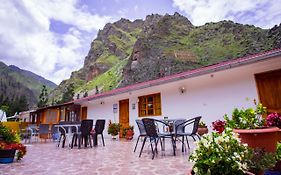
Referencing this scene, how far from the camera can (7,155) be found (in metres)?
4.25

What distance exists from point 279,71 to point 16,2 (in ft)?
36.4

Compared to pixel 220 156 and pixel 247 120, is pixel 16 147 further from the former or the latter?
pixel 247 120

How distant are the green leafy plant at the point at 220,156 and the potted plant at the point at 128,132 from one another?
28.6 ft

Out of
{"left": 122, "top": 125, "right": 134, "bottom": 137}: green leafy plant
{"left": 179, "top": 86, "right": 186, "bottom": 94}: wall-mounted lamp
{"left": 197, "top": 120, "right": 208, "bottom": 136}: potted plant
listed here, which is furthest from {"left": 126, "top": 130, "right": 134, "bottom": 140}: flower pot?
{"left": 197, "top": 120, "right": 208, "bottom": 136}: potted plant

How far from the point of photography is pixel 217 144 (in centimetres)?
158

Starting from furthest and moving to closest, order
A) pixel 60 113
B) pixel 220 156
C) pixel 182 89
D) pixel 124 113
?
pixel 60 113, pixel 124 113, pixel 182 89, pixel 220 156

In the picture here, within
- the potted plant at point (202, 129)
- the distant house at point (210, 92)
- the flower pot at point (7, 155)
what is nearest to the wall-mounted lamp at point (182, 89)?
the distant house at point (210, 92)

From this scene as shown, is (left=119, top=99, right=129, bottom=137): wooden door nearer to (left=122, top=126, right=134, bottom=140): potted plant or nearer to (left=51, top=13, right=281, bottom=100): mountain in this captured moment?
(left=122, top=126, right=134, bottom=140): potted plant

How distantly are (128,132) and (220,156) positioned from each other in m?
9.03

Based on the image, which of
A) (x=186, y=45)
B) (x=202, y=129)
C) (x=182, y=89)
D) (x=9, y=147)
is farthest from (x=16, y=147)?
(x=186, y=45)

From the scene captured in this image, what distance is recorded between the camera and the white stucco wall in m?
6.69

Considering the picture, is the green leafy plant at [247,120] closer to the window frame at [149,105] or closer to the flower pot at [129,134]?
the window frame at [149,105]

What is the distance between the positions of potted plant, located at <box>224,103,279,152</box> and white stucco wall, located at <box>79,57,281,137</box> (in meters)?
4.21

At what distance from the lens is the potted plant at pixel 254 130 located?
1996mm
